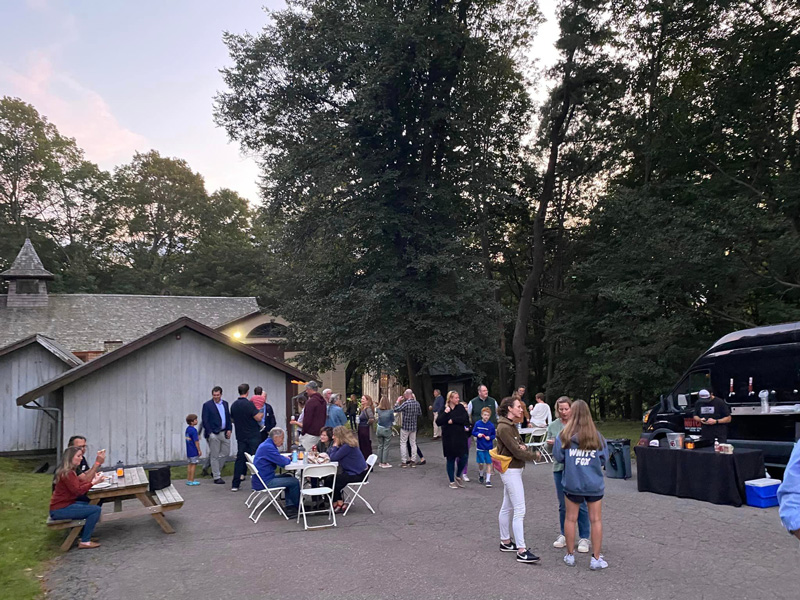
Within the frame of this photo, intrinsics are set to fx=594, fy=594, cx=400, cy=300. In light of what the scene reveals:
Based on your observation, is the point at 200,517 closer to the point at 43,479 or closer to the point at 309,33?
the point at 43,479

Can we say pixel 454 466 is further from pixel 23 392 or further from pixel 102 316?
pixel 102 316

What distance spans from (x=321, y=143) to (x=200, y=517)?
49.3 feet

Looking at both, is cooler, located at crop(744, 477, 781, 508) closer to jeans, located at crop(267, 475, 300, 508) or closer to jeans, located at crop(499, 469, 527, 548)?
jeans, located at crop(499, 469, 527, 548)

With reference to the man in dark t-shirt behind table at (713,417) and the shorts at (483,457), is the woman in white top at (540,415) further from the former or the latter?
the man in dark t-shirt behind table at (713,417)

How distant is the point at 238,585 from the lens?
6000 millimetres

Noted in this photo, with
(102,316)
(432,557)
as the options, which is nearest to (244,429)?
(432,557)

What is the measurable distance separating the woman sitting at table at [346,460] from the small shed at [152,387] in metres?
6.68

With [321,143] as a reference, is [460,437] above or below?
below

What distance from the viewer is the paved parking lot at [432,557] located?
226 inches

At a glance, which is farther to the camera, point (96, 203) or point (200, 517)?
point (96, 203)

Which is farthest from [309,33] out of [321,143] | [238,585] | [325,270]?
[238,585]

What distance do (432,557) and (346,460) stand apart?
2.65 meters

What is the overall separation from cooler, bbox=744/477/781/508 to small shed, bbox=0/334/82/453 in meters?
17.6

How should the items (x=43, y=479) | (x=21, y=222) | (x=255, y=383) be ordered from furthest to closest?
(x=21, y=222), (x=255, y=383), (x=43, y=479)
